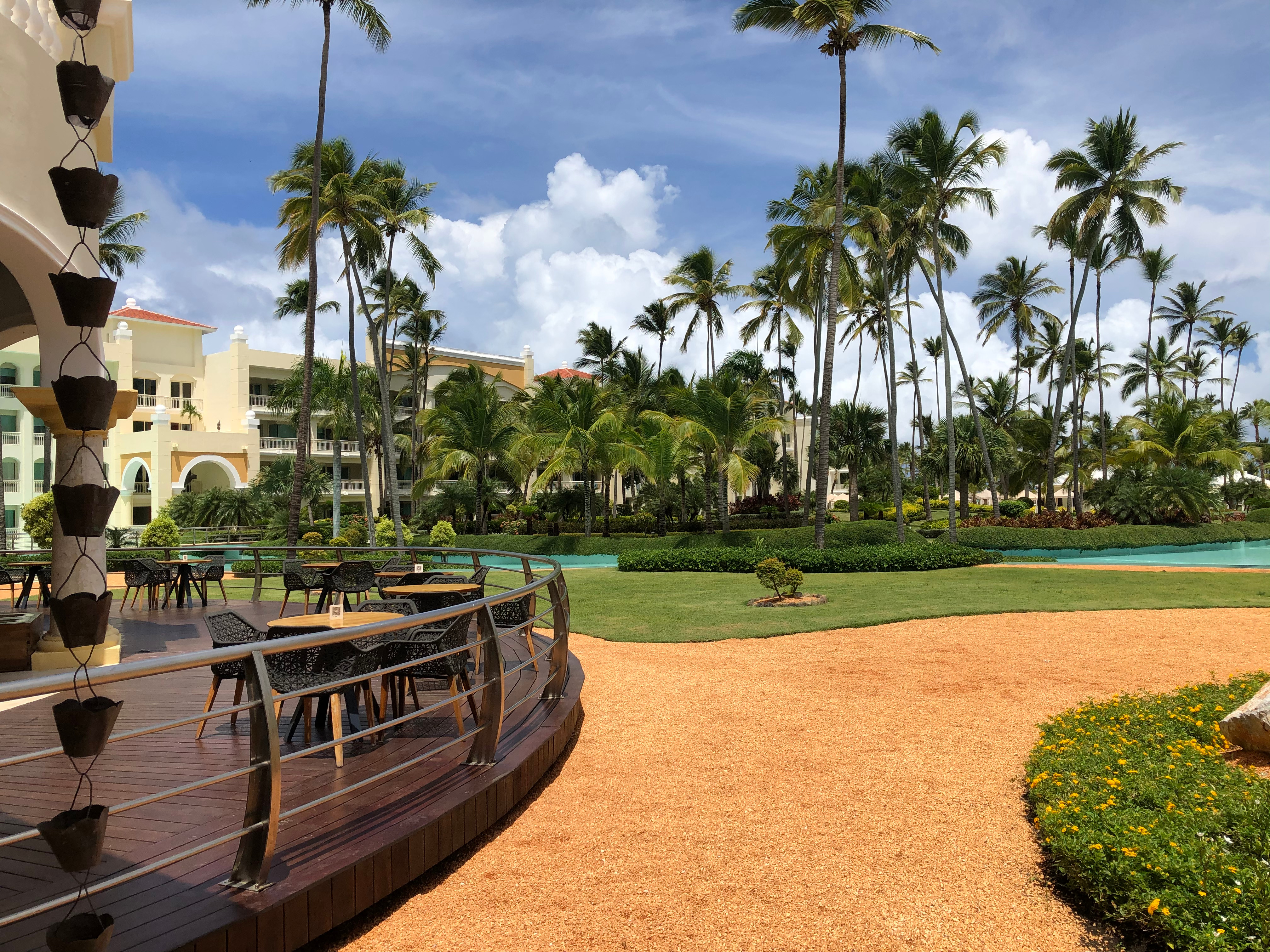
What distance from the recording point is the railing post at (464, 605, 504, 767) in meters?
4.66

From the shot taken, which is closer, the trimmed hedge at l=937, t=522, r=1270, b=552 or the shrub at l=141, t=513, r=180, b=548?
the shrub at l=141, t=513, r=180, b=548

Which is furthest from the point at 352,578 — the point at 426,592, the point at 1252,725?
the point at 1252,725

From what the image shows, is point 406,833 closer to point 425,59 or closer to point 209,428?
point 425,59

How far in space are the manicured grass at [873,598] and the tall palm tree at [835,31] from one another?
4254mm

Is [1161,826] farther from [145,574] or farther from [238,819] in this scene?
[145,574]

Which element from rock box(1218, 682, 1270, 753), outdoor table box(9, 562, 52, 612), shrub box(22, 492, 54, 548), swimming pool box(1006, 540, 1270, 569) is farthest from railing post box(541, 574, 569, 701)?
swimming pool box(1006, 540, 1270, 569)

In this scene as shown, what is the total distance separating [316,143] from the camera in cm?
2014

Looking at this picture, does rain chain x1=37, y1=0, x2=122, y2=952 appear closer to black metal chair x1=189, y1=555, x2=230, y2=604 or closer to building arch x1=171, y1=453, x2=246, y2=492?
black metal chair x1=189, y1=555, x2=230, y2=604

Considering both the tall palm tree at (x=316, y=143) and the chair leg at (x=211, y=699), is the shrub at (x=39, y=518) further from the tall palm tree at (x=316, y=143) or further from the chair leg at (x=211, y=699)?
the chair leg at (x=211, y=699)

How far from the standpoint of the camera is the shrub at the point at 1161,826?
312 cm

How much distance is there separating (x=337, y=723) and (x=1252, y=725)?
537cm

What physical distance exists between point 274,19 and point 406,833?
25907 mm

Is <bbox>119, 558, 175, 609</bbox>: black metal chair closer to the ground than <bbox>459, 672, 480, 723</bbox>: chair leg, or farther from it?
farther from it

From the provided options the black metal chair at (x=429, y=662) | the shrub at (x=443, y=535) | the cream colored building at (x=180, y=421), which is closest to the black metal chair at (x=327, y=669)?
the black metal chair at (x=429, y=662)
